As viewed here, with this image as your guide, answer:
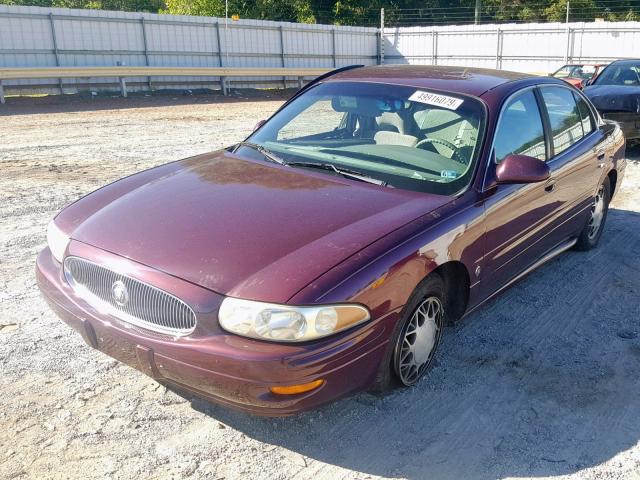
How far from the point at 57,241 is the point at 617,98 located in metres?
8.59

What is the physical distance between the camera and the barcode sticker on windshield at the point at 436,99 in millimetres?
4008

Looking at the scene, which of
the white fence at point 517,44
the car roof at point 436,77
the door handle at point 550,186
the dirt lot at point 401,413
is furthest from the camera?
the white fence at point 517,44

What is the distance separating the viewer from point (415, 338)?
10.9 ft

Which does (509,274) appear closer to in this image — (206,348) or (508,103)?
(508,103)

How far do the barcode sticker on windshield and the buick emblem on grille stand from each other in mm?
2206

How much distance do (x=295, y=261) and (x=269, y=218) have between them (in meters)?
0.45

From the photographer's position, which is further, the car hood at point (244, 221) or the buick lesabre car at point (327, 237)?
the car hood at point (244, 221)

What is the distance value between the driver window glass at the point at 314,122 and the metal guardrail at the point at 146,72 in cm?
1470

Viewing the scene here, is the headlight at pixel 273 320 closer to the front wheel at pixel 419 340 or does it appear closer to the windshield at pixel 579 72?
the front wheel at pixel 419 340

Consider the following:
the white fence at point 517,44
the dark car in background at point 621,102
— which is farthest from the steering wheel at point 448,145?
the white fence at point 517,44

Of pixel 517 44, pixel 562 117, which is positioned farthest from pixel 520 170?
pixel 517 44

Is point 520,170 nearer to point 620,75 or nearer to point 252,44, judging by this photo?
point 620,75

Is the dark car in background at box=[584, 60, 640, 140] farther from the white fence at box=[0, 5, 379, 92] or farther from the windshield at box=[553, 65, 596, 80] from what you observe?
the white fence at box=[0, 5, 379, 92]

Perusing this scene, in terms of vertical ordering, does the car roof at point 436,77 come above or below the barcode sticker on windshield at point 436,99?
above
